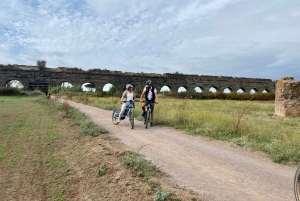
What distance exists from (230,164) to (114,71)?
31667 millimetres

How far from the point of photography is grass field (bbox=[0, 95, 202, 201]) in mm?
3420

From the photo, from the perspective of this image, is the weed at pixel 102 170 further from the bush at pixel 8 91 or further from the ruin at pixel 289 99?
the bush at pixel 8 91

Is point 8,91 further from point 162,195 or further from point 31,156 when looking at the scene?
point 162,195

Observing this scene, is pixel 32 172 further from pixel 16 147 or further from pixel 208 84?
pixel 208 84

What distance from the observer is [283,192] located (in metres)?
3.26

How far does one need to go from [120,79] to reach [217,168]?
31953 mm

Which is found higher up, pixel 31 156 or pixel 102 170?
pixel 102 170

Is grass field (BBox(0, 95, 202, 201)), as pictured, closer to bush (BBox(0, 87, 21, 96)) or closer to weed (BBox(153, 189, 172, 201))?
weed (BBox(153, 189, 172, 201))

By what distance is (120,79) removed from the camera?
116 ft

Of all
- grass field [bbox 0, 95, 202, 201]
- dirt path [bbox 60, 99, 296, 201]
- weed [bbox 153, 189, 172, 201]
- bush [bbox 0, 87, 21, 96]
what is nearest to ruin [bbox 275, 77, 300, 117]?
dirt path [bbox 60, 99, 296, 201]

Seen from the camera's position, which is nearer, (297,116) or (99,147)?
(99,147)

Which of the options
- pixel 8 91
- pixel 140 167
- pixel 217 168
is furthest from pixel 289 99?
pixel 8 91

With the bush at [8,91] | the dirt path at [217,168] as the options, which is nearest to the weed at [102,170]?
the dirt path at [217,168]

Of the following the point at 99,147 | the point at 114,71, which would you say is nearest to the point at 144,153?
the point at 99,147
